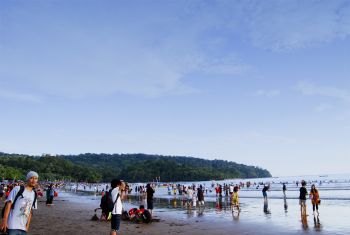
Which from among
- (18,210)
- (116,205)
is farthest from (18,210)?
(116,205)

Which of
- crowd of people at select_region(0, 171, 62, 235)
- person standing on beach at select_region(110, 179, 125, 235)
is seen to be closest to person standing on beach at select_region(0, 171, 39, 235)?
crowd of people at select_region(0, 171, 62, 235)

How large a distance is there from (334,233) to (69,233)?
1092cm

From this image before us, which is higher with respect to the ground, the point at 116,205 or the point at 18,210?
the point at 18,210

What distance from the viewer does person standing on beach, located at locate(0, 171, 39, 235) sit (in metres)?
6.53

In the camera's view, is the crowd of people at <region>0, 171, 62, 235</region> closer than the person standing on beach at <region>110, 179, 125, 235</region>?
Yes

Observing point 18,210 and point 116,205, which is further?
point 116,205

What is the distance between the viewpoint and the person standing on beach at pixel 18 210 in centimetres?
653

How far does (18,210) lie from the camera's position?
662cm

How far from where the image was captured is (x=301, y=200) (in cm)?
2062

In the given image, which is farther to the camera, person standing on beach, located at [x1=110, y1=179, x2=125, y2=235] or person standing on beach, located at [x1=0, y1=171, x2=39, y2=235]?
person standing on beach, located at [x1=110, y1=179, x2=125, y2=235]

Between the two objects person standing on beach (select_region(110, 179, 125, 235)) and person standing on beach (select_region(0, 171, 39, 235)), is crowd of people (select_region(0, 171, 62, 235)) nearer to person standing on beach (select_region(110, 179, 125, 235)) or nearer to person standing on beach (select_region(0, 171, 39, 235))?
person standing on beach (select_region(0, 171, 39, 235))

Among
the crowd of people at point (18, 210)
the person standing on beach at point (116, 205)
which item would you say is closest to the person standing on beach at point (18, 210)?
the crowd of people at point (18, 210)

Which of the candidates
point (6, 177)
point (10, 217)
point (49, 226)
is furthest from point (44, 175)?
point (10, 217)

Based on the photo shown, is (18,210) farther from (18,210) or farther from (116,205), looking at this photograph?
(116,205)
